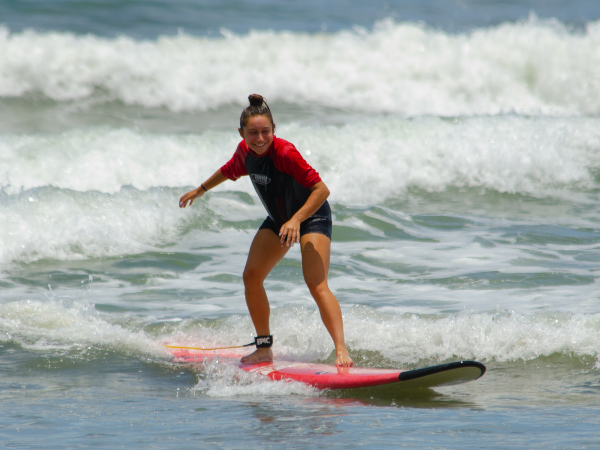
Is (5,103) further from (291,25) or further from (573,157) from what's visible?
(573,157)

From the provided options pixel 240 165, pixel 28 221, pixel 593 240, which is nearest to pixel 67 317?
pixel 240 165

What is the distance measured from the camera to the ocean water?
11.9 ft

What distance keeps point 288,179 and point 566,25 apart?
1581 cm

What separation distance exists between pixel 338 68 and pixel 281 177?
11.2 meters

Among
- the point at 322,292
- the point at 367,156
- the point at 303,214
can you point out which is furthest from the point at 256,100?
the point at 367,156

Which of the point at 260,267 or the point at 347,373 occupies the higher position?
the point at 260,267

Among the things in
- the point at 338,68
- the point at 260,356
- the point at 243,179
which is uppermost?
the point at 338,68

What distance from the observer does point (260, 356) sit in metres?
4.53

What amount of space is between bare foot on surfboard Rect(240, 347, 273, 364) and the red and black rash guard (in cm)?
84

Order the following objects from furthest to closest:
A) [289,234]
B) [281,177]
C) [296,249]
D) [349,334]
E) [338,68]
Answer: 1. [338,68]
2. [296,249]
3. [349,334]
4. [281,177]
5. [289,234]

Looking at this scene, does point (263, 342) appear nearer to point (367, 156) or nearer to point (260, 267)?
point (260, 267)

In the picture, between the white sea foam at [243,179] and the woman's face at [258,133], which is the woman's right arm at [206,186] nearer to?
the woman's face at [258,133]

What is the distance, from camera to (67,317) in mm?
5262

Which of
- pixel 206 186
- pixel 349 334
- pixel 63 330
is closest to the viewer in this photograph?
pixel 206 186
